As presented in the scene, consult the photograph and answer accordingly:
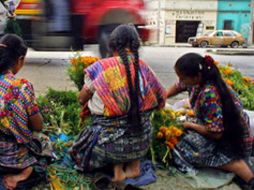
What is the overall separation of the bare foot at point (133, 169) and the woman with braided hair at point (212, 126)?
A: 0.39 metres

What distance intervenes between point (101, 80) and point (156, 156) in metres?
0.89

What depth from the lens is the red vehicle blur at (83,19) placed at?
24.4 feet

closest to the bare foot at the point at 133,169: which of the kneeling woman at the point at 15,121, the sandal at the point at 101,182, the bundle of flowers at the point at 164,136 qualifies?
the sandal at the point at 101,182

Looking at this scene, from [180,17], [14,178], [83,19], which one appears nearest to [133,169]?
[14,178]

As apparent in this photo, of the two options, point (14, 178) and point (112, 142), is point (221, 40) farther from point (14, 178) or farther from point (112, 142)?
point (14, 178)

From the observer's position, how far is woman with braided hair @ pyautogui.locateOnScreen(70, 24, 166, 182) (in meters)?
2.78

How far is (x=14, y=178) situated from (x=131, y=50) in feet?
4.02

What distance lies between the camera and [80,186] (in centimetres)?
288

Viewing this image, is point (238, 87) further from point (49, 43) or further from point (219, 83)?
point (49, 43)

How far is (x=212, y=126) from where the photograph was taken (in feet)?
9.84

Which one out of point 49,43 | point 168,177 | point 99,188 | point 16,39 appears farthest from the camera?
point 49,43

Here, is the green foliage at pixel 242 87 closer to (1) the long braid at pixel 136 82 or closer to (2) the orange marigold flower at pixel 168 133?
(2) the orange marigold flower at pixel 168 133

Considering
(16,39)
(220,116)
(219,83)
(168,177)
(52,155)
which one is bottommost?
(168,177)

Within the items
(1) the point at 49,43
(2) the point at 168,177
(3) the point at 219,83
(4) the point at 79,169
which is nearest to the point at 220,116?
(3) the point at 219,83
